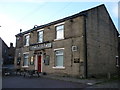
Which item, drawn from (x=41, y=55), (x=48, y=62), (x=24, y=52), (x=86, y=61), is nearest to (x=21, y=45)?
(x=24, y=52)

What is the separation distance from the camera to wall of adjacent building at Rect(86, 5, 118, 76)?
17398 mm

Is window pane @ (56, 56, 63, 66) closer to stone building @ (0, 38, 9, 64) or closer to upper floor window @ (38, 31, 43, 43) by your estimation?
upper floor window @ (38, 31, 43, 43)

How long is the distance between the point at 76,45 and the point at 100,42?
13.7ft

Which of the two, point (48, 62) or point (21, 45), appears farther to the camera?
point (21, 45)

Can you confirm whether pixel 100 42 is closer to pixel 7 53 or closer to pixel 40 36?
pixel 40 36

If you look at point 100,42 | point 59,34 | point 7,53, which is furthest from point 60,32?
point 7,53

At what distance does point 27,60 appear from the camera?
23.9 metres

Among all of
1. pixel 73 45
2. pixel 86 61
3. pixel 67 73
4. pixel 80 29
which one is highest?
pixel 80 29

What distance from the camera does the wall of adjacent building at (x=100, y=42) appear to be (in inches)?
685

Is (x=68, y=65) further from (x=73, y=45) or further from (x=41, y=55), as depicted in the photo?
(x=41, y=55)

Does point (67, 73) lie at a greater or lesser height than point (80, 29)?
lesser

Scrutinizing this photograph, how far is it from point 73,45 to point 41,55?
5.76m

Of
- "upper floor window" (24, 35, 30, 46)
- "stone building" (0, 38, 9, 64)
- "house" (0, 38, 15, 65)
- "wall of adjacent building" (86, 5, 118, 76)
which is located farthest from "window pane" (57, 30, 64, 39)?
"house" (0, 38, 15, 65)

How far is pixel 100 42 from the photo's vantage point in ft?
63.9
